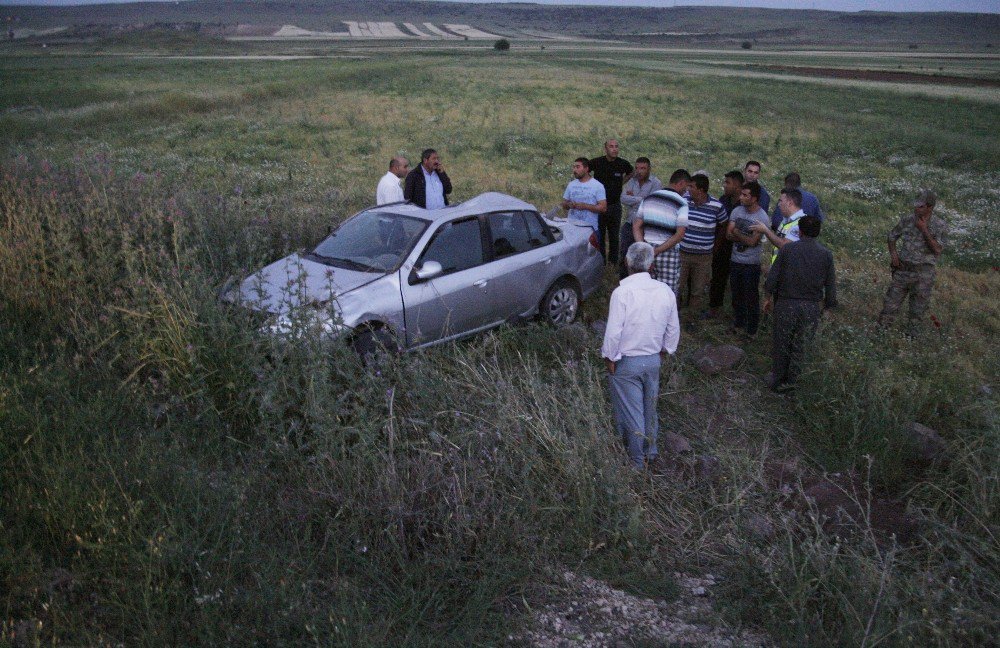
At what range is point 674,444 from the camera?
5562 millimetres

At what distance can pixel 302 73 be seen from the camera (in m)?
52.7

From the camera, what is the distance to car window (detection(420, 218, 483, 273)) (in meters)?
7.25

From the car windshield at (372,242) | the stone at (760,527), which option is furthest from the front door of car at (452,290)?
the stone at (760,527)

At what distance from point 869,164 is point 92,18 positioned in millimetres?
202426

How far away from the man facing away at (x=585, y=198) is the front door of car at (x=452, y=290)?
250 cm

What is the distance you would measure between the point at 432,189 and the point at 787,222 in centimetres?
443

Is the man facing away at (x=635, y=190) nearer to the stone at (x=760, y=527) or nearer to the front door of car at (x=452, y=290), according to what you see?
the front door of car at (x=452, y=290)

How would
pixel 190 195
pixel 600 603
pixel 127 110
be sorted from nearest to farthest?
pixel 600 603
pixel 190 195
pixel 127 110

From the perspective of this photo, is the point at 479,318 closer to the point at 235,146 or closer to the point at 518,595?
the point at 518,595

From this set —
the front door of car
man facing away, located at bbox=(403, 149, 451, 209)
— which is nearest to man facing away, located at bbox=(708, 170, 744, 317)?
the front door of car

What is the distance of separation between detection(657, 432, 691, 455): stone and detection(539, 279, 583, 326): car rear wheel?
2681 mm

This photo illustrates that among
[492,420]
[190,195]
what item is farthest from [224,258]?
[492,420]

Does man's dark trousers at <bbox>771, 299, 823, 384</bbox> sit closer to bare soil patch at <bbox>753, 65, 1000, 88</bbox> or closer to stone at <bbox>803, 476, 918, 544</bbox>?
stone at <bbox>803, 476, 918, 544</bbox>

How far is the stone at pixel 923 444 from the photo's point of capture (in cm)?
561
